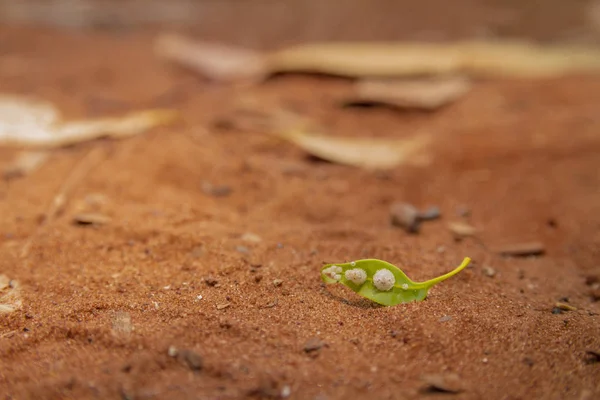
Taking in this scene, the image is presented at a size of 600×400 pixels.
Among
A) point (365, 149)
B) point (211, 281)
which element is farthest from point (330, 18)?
point (211, 281)

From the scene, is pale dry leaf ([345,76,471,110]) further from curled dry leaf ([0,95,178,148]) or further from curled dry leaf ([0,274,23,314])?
curled dry leaf ([0,274,23,314])

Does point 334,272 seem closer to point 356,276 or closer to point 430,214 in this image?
point 356,276

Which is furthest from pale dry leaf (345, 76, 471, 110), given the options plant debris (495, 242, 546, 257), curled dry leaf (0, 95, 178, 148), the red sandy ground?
plant debris (495, 242, 546, 257)

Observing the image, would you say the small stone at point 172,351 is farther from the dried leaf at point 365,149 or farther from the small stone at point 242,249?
the dried leaf at point 365,149

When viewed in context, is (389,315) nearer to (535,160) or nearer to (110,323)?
(110,323)

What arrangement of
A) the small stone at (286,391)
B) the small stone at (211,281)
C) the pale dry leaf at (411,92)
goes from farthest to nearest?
1. the pale dry leaf at (411,92)
2. the small stone at (211,281)
3. the small stone at (286,391)

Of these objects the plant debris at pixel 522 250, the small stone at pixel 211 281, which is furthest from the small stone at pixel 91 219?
Result: the plant debris at pixel 522 250

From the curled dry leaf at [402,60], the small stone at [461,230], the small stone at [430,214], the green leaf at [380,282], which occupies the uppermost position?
the curled dry leaf at [402,60]
